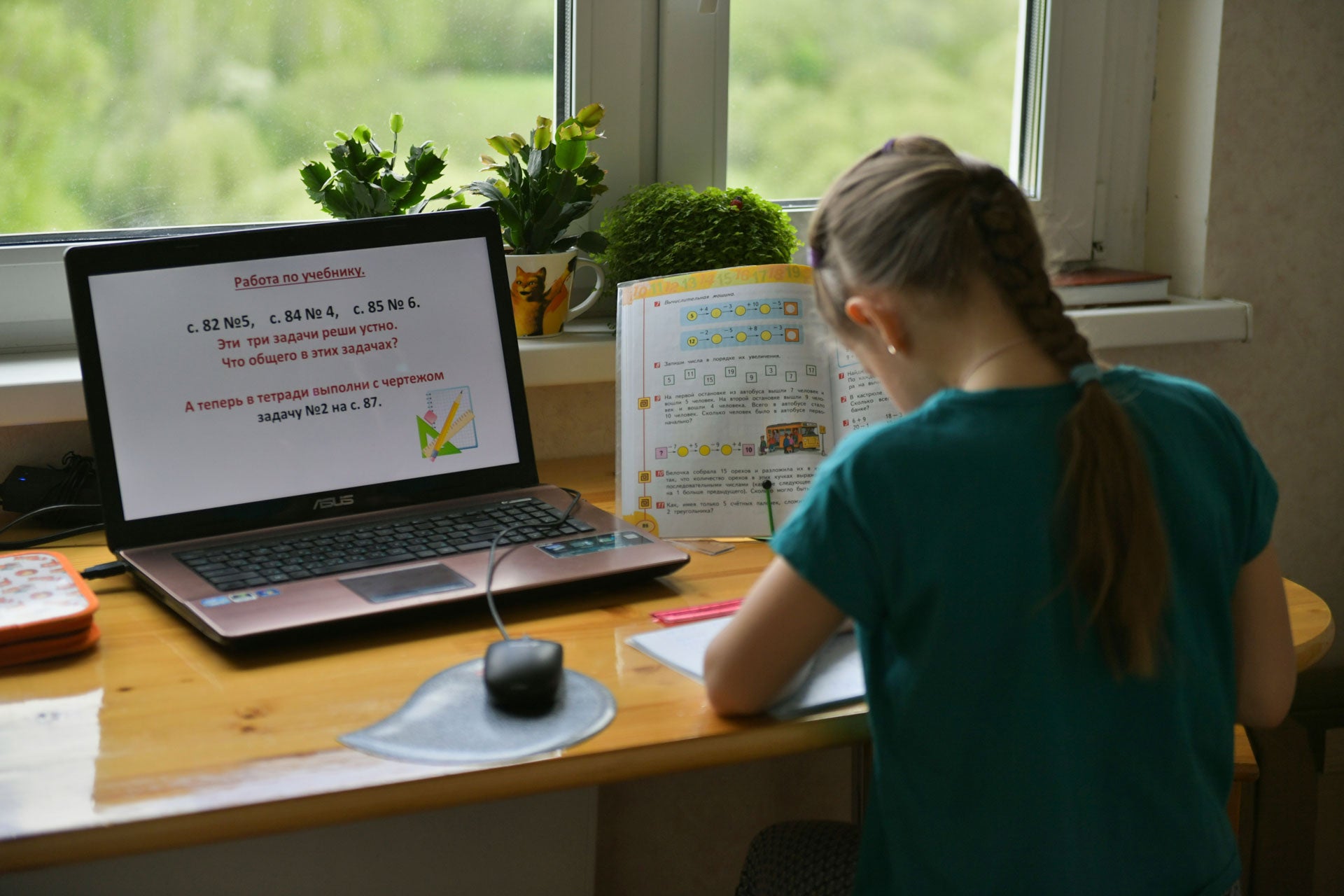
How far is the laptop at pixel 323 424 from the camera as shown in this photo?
39.8 inches

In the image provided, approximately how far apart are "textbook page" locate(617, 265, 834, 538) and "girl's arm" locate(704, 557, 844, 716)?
0.38 m

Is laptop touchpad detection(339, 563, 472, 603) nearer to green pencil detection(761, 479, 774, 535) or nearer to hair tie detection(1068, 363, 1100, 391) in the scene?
green pencil detection(761, 479, 774, 535)

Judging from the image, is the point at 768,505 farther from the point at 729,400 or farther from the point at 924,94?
the point at 924,94

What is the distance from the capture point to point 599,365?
1.41 metres

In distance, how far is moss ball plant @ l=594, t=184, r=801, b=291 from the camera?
138 centimetres

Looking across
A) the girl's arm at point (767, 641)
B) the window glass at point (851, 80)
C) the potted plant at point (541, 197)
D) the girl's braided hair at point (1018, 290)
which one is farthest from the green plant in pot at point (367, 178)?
the girl's arm at point (767, 641)

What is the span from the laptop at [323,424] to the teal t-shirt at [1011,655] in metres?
0.31

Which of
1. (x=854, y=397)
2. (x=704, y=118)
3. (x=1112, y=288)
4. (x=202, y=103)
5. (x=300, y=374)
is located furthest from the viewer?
(x=1112, y=288)

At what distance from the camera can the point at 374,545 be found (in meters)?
1.05

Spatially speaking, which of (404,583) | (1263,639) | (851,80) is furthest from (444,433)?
(851,80)

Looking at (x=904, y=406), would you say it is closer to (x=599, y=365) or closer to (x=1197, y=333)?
(x=599, y=365)

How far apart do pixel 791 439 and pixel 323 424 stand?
1.41ft

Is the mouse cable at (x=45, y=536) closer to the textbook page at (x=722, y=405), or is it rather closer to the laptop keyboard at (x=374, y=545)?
the laptop keyboard at (x=374, y=545)

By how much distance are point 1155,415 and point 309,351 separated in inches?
27.9
